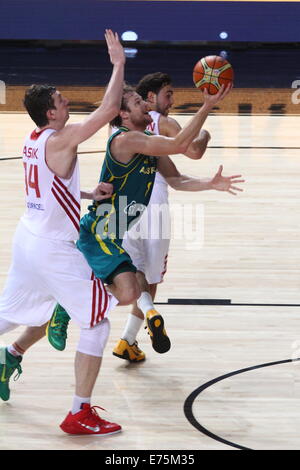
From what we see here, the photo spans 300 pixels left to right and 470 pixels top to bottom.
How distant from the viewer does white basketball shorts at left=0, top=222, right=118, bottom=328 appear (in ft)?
16.0

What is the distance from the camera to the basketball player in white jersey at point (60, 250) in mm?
4852

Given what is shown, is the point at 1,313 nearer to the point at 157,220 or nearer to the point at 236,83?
the point at 157,220

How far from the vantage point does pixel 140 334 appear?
6.70 m

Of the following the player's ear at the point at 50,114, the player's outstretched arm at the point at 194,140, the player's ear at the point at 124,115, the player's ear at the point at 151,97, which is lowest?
the player's outstretched arm at the point at 194,140

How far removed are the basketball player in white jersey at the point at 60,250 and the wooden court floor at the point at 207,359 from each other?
319mm

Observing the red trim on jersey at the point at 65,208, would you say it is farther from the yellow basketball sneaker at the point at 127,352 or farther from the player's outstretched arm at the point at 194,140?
the player's outstretched arm at the point at 194,140

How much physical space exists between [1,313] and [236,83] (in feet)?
58.8

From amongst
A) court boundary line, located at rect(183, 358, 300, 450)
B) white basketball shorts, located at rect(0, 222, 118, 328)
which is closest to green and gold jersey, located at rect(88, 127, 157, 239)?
white basketball shorts, located at rect(0, 222, 118, 328)

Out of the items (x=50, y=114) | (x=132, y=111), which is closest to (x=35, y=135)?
(x=50, y=114)

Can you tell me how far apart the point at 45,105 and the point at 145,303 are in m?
1.53

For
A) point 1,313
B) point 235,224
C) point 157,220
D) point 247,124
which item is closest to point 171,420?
point 1,313

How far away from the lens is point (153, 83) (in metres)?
6.40

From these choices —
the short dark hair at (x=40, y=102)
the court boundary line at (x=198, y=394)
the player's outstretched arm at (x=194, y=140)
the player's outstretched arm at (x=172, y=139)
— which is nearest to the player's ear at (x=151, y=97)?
the player's outstretched arm at (x=194, y=140)

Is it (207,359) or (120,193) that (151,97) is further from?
(207,359)
